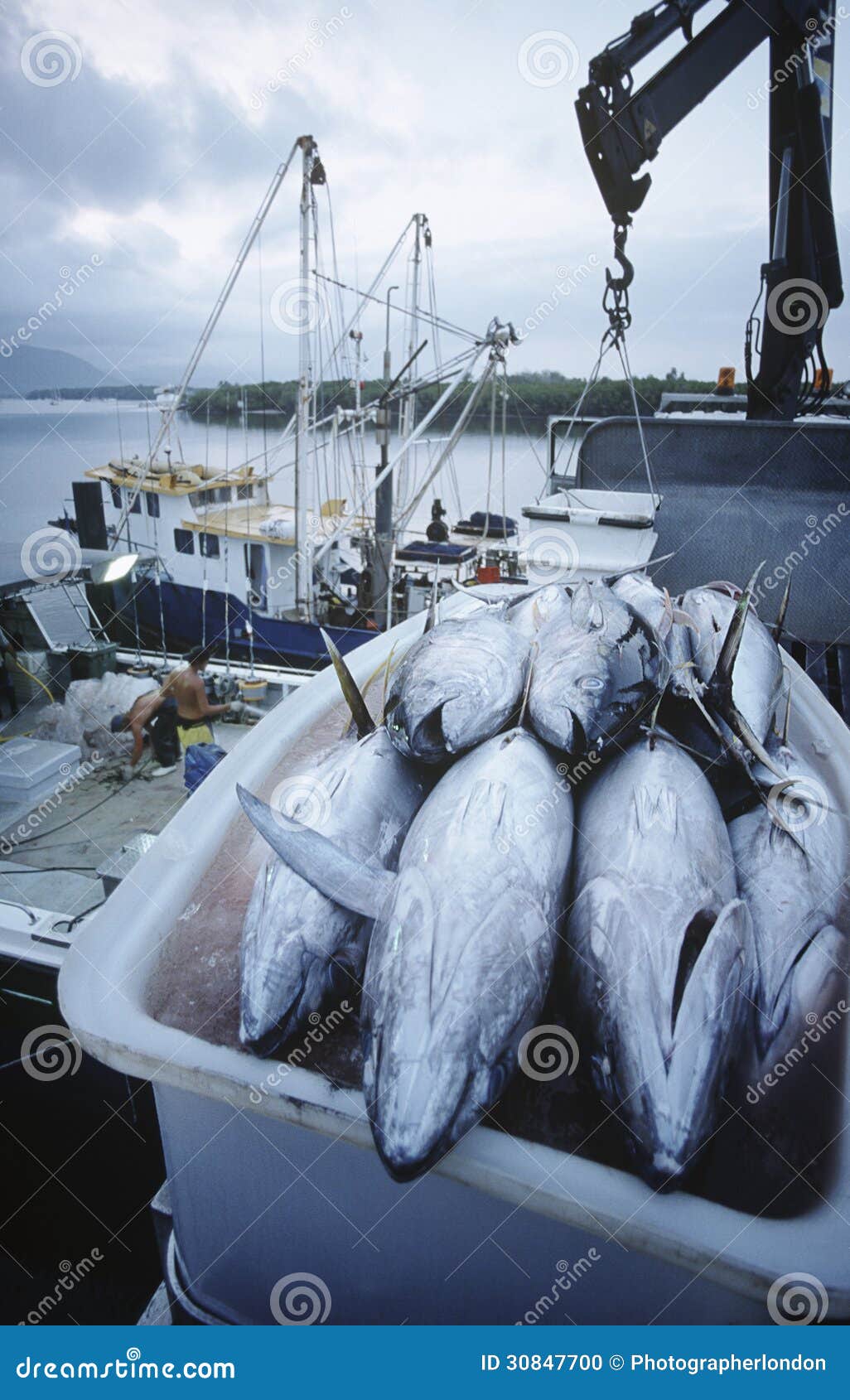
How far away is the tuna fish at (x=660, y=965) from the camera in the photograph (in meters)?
1.16

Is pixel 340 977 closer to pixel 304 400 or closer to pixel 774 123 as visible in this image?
pixel 774 123

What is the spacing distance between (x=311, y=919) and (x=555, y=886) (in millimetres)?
511

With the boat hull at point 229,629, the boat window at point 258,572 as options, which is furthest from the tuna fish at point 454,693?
the boat window at point 258,572

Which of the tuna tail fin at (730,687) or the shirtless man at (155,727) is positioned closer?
the tuna tail fin at (730,687)

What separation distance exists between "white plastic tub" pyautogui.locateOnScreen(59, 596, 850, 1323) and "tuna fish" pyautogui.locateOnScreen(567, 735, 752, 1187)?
13cm

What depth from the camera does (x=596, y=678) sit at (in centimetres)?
180

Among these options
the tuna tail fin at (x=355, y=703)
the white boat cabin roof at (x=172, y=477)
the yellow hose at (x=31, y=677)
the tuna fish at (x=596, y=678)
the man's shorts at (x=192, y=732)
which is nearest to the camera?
the tuna fish at (x=596, y=678)

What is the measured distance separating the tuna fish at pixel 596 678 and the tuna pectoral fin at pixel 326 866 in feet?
1.89

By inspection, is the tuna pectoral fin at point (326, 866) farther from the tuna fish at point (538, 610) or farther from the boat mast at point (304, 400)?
the boat mast at point (304, 400)

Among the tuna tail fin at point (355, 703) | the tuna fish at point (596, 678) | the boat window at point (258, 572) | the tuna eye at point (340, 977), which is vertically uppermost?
the tuna fish at point (596, 678)

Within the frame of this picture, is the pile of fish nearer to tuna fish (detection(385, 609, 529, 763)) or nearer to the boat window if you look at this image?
tuna fish (detection(385, 609, 529, 763))

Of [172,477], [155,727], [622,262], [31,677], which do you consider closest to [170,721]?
[155,727]

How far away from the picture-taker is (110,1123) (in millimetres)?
3094

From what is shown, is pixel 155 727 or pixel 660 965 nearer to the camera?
pixel 660 965
